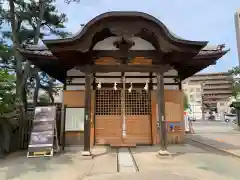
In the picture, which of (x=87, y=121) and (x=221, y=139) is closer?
(x=87, y=121)

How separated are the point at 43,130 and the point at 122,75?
3.94 meters

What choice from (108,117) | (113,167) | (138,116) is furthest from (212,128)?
(113,167)

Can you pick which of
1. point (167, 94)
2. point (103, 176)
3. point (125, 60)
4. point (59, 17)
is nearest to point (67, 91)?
point (125, 60)

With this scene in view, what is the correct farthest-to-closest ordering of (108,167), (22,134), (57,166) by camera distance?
(22,134), (57,166), (108,167)

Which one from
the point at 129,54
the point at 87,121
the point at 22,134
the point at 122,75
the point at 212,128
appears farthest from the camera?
the point at 212,128

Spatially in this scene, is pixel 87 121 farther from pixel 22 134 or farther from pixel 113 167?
pixel 22 134

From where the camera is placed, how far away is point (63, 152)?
25.4 ft

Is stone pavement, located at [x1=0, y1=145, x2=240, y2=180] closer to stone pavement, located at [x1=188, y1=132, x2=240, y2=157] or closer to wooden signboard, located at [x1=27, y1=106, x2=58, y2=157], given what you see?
wooden signboard, located at [x1=27, y1=106, x2=58, y2=157]

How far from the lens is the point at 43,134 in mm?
7516

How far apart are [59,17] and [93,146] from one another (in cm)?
1033

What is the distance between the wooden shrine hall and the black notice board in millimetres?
1030

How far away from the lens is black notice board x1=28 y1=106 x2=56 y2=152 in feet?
23.8

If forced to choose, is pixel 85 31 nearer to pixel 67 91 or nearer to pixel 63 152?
pixel 67 91

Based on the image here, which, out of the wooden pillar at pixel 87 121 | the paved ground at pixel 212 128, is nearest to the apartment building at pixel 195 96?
the paved ground at pixel 212 128
